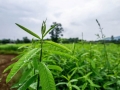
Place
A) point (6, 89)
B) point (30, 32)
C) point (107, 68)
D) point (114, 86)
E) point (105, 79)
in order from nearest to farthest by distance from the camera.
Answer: point (30, 32), point (114, 86), point (105, 79), point (107, 68), point (6, 89)

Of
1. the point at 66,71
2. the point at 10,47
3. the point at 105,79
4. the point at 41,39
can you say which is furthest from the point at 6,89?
the point at 10,47

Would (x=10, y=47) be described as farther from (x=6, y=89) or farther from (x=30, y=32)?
(x=30, y=32)

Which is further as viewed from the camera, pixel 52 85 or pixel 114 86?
pixel 114 86

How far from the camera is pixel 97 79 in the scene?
171 cm

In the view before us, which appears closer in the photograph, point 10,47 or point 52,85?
point 52,85

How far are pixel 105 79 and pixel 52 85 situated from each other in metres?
1.11

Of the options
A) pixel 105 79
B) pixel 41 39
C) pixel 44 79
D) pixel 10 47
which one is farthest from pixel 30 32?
pixel 10 47

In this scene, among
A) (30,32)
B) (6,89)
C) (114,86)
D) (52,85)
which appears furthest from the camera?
(6,89)

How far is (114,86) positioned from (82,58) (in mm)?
483

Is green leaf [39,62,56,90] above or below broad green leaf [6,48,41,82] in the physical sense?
below

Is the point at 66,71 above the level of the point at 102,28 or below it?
below

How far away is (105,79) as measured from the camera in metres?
1.78

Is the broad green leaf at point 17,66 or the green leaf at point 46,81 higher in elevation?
the broad green leaf at point 17,66

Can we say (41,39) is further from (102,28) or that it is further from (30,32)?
(102,28)
